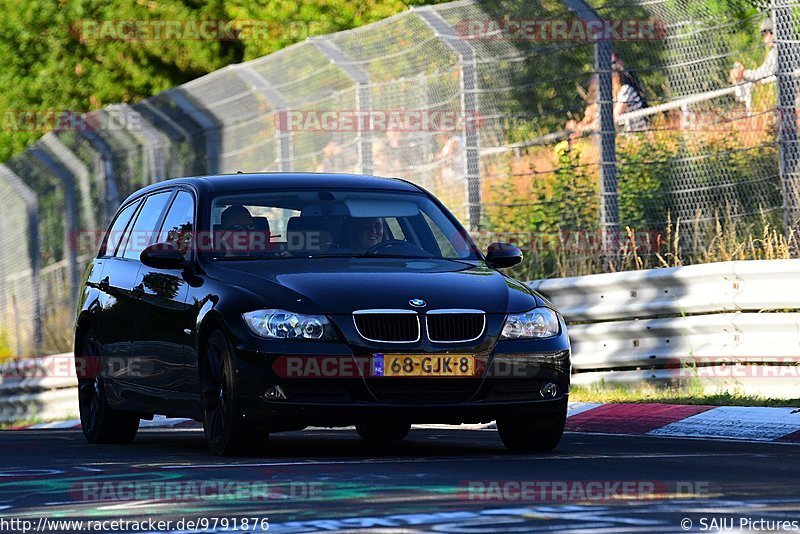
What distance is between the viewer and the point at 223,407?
402 inches

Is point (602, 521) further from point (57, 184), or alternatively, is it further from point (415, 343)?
point (57, 184)

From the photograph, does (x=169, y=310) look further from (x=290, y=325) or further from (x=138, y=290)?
(x=290, y=325)

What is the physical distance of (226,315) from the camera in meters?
10.1

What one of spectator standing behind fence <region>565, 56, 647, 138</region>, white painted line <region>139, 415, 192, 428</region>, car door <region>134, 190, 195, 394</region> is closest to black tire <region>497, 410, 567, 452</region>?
car door <region>134, 190, 195, 394</region>

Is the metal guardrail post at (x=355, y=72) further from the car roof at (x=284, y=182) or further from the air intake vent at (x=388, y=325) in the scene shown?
the air intake vent at (x=388, y=325)

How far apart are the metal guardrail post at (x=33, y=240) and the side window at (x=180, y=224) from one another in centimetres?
1316

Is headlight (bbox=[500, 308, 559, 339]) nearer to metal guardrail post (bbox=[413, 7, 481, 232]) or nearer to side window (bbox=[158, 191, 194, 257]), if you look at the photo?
side window (bbox=[158, 191, 194, 257])

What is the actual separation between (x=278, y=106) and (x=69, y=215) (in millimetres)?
5433

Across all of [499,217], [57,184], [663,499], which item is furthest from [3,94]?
[663,499]

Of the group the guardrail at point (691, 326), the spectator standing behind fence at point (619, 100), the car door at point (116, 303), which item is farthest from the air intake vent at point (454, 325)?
the spectator standing behind fence at point (619, 100)

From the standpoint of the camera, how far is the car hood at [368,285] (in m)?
9.95

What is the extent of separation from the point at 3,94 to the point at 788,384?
2672cm

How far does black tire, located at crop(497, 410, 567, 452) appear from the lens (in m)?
10.5

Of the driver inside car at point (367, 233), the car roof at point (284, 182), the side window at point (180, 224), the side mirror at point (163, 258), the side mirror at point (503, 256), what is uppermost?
the car roof at point (284, 182)
